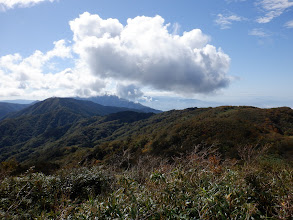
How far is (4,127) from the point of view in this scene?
156 m

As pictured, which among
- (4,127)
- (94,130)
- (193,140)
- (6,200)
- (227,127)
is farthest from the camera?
(4,127)

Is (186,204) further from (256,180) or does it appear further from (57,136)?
(57,136)

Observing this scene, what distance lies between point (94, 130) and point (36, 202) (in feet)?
416

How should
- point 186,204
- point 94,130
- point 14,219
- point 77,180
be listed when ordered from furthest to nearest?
point 94,130 → point 77,180 → point 14,219 → point 186,204

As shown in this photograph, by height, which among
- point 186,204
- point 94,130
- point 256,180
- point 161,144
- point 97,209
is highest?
point 256,180

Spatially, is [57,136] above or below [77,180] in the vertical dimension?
below

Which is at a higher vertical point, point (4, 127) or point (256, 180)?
point (256, 180)

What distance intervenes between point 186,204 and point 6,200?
16.4 ft

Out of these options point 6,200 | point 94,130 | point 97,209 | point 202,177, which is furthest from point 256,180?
point 94,130

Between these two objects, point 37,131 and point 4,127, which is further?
point 37,131

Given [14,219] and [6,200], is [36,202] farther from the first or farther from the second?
[14,219]

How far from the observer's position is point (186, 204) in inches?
120

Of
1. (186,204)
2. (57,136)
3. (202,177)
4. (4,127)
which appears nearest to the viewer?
(186,204)

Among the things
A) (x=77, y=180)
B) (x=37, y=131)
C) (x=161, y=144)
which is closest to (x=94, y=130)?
(x=37, y=131)
